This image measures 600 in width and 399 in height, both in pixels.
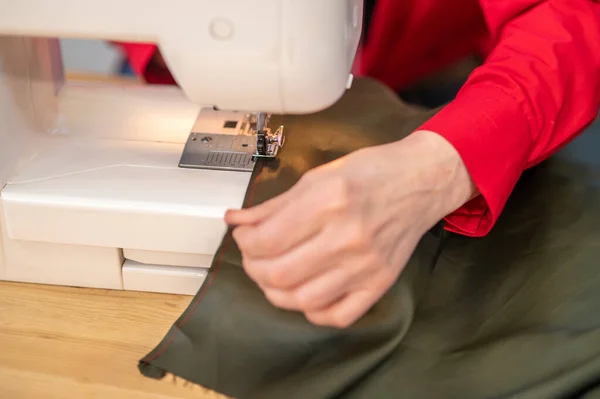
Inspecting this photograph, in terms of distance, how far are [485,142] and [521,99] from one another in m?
0.08

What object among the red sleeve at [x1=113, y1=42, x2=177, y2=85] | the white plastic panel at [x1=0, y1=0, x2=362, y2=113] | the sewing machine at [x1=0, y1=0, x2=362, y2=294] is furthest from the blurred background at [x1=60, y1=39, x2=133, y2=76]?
the white plastic panel at [x1=0, y1=0, x2=362, y2=113]

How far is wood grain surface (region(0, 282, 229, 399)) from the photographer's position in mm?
718

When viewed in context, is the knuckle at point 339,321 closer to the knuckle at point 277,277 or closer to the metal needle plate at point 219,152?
the knuckle at point 277,277

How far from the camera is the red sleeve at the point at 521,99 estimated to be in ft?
2.44

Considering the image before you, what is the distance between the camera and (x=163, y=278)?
2.72 feet

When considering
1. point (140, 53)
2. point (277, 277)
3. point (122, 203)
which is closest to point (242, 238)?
point (277, 277)

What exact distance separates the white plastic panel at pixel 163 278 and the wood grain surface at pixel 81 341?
0.01 meters

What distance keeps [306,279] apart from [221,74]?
227mm

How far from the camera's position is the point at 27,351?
76 cm

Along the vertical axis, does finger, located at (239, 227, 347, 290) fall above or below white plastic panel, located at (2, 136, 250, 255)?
above

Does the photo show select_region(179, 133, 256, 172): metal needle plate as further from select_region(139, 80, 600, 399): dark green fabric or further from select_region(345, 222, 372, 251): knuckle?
select_region(345, 222, 372, 251): knuckle

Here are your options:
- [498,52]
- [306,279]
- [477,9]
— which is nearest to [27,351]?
[306,279]

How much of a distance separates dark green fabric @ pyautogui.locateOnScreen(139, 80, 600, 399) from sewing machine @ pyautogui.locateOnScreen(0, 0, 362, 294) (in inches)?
3.1

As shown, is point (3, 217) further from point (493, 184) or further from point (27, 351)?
point (493, 184)
